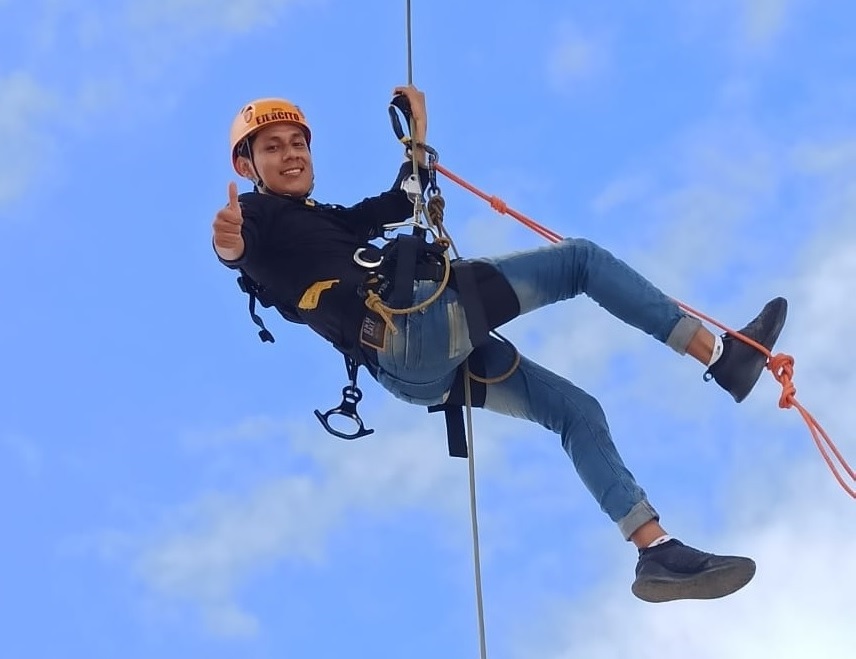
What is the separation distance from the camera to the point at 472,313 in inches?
255

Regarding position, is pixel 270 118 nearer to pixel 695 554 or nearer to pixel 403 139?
pixel 403 139

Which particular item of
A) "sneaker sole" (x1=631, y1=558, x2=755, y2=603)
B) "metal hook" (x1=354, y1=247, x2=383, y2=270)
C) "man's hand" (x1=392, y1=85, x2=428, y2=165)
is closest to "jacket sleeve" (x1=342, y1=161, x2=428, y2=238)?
"man's hand" (x1=392, y1=85, x2=428, y2=165)

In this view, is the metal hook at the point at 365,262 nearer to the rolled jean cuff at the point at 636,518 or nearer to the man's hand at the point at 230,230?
the man's hand at the point at 230,230

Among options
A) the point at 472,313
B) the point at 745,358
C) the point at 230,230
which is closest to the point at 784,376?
the point at 745,358

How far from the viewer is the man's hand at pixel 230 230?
612cm

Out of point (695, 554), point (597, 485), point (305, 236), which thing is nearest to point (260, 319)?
point (305, 236)

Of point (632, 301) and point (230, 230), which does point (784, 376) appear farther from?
point (230, 230)

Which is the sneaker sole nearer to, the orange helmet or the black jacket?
the black jacket

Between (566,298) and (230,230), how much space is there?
1.45 m

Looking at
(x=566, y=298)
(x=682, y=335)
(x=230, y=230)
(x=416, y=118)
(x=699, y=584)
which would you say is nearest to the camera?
(x=699, y=584)

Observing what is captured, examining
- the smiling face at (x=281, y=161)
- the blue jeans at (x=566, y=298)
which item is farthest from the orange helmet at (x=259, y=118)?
the blue jeans at (x=566, y=298)

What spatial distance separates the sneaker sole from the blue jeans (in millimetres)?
272

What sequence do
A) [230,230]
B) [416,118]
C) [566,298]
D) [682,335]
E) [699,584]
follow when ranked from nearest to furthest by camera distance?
[699,584] → [230,230] → [682,335] → [566,298] → [416,118]

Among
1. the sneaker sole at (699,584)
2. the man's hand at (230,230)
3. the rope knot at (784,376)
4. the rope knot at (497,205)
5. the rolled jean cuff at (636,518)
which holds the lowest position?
the sneaker sole at (699,584)
